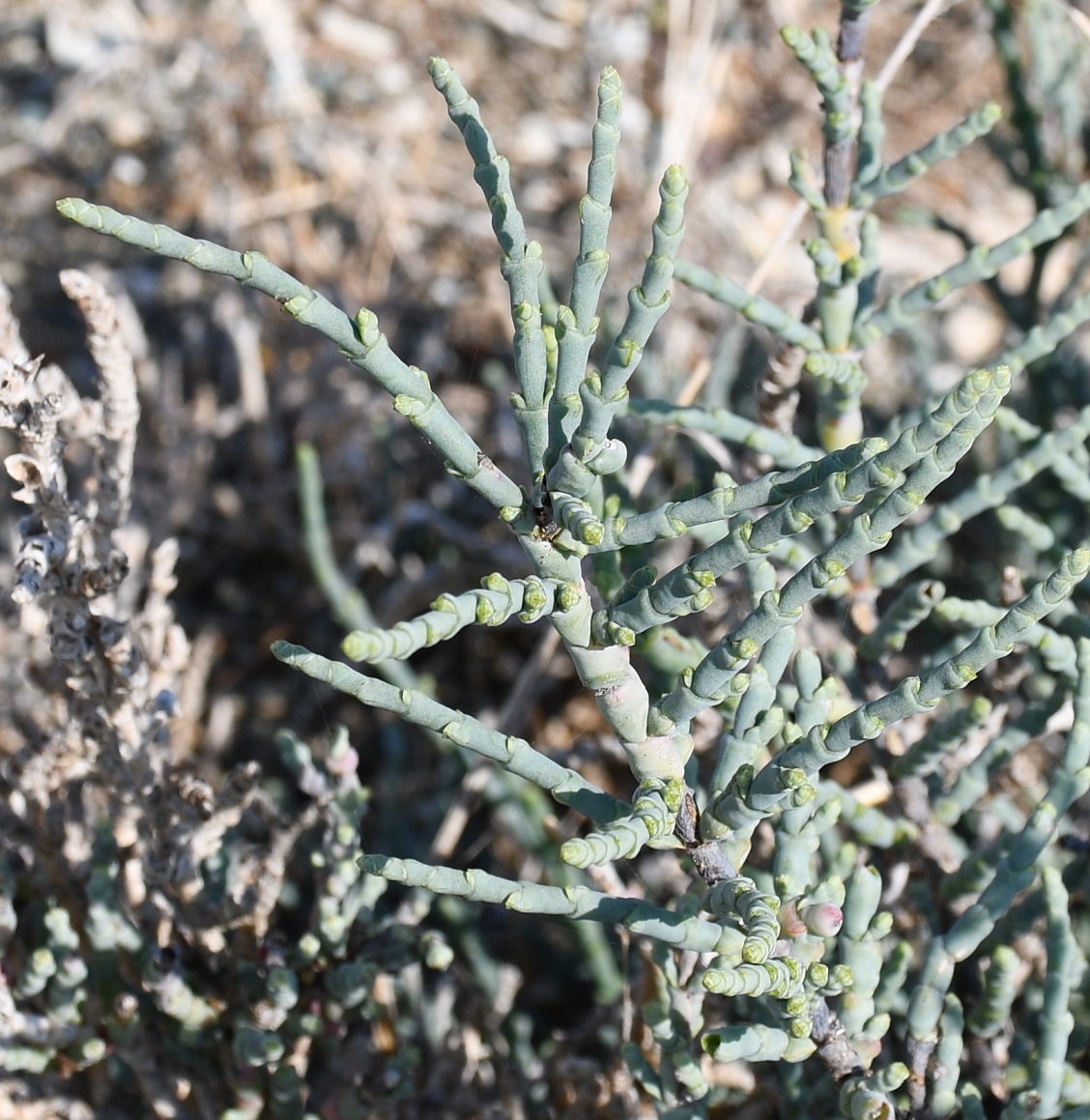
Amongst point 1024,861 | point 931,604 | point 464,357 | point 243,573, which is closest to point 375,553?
point 243,573

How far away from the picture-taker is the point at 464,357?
309cm

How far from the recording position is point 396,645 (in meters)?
0.74

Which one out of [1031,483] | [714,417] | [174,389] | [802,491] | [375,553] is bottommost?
[802,491]

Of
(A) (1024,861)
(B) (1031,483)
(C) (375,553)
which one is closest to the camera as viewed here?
(A) (1024,861)

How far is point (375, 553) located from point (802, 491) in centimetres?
155

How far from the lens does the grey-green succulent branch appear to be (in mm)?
860

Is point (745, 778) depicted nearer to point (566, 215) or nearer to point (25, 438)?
point (25, 438)

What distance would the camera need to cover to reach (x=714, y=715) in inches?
55.3

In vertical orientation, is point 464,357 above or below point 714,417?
above

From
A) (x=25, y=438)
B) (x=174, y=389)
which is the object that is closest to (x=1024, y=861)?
(x=25, y=438)

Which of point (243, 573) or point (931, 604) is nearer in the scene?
point (931, 604)

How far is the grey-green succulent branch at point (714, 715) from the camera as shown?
86 cm

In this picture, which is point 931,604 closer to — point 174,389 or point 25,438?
point 25,438

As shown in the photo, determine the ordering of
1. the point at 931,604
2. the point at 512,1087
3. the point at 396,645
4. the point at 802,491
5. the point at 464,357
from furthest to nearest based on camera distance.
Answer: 1. the point at 464,357
2. the point at 512,1087
3. the point at 931,604
4. the point at 802,491
5. the point at 396,645
